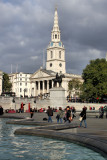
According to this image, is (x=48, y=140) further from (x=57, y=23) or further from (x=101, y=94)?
(x=57, y=23)

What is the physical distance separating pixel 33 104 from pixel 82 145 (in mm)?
57566

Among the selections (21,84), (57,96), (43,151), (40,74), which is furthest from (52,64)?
(43,151)

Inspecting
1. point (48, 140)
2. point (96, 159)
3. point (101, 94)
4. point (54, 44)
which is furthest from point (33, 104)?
point (54, 44)

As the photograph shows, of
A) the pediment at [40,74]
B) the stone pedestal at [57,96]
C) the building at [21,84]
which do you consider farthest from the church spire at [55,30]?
the stone pedestal at [57,96]

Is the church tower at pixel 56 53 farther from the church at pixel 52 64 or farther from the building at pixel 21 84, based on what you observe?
the building at pixel 21 84

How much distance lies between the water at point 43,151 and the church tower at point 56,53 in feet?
393

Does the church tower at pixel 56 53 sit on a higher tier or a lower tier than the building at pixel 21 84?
higher

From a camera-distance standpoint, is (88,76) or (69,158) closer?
(69,158)

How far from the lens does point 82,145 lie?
38.1ft

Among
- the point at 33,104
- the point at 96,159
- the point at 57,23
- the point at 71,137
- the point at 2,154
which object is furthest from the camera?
the point at 57,23

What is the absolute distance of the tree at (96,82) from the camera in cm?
7456

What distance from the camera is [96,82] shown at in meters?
77.8

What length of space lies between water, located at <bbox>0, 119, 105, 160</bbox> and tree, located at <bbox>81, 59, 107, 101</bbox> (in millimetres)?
62047

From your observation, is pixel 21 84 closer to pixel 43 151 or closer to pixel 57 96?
pixel 57 96
